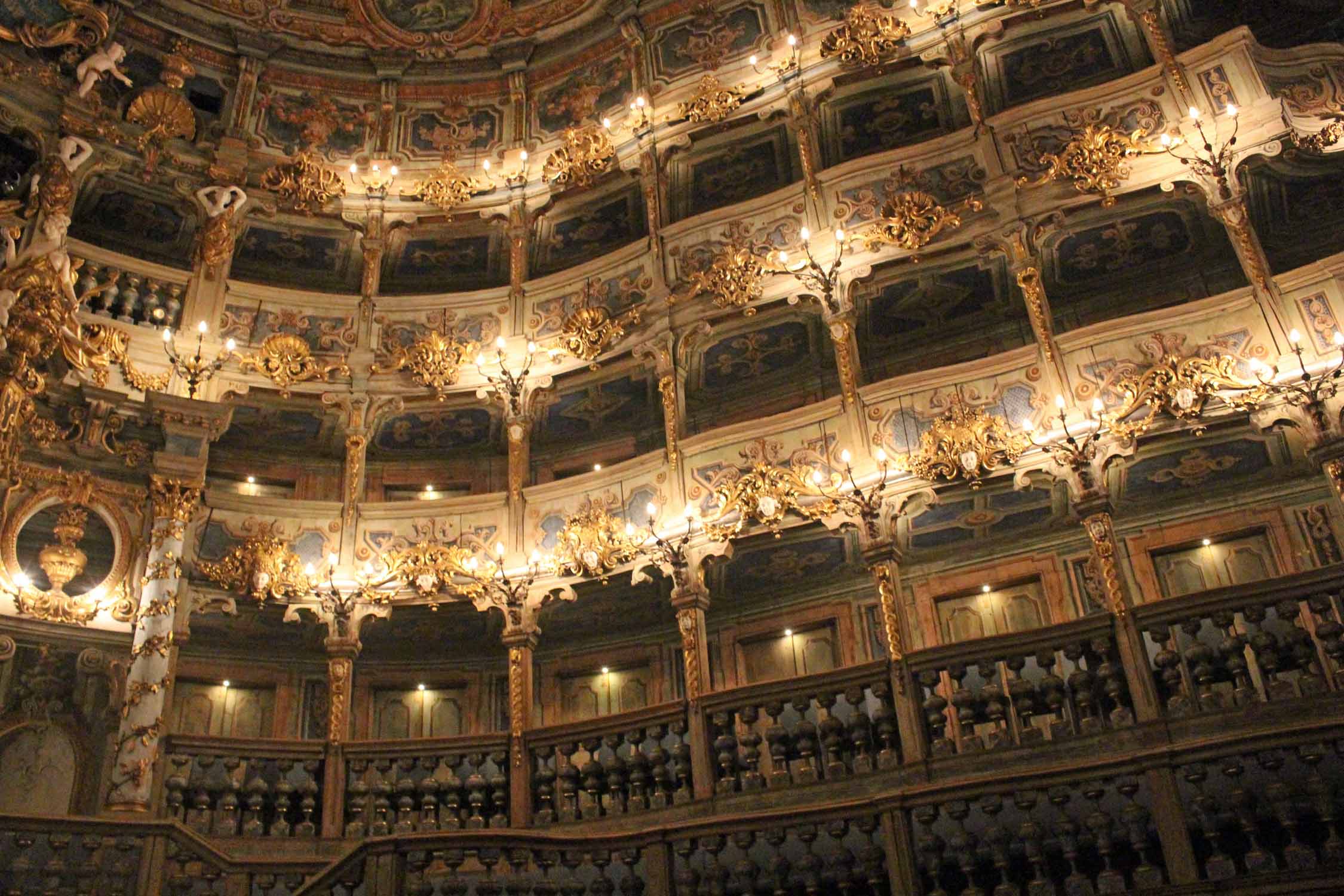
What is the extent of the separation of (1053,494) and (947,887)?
8.42 metres

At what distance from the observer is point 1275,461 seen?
51.0 ft

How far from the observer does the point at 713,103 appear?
60.1ft

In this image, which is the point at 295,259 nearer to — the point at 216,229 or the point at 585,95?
the point at 216,229

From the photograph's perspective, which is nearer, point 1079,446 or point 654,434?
point 1079,446

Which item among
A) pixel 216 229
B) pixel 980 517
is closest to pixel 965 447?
pixel 980 517

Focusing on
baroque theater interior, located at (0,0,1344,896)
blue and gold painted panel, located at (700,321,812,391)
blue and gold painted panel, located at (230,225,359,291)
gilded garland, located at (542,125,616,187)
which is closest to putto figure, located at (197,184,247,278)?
baroque theater interior, located at (0,0,1344,896)

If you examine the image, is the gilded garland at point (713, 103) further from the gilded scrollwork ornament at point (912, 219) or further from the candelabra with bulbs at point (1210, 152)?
the candelabra with bulbs at point (1210, 152)

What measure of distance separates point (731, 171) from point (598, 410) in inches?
192

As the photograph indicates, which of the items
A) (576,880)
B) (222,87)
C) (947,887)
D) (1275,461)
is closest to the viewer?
(947,887)

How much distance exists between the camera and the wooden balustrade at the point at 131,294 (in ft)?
55.7

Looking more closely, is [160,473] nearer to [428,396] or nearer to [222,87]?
[428,396]

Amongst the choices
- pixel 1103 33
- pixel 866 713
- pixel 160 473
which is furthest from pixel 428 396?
pixel 1103 33

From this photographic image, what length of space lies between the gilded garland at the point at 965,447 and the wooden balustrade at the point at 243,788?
29.7 feet

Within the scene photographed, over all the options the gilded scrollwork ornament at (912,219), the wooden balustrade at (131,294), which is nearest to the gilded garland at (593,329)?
the gilded scrollwork ornament at (912,219)
